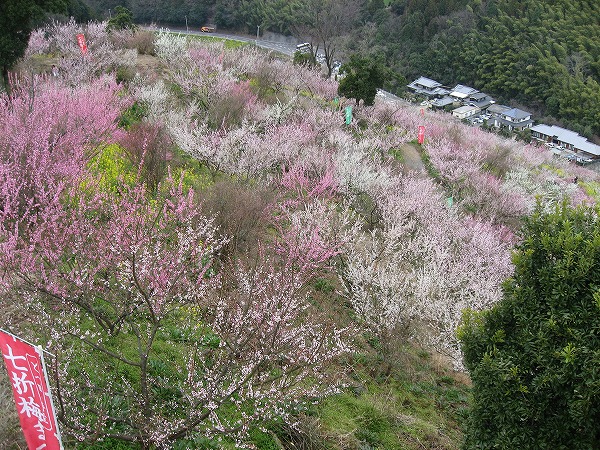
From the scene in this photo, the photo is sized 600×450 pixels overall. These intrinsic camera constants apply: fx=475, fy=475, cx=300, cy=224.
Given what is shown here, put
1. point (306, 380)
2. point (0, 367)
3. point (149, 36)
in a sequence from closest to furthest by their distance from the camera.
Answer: point (0, 367) → point (306, 380) → point (149, 36)

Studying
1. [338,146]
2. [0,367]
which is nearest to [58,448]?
[0,367]

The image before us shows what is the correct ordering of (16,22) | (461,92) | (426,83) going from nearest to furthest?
(16,22) < (461,92) < (426,83)

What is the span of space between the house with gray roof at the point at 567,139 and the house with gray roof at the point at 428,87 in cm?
1217

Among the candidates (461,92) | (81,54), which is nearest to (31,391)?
(81,54)

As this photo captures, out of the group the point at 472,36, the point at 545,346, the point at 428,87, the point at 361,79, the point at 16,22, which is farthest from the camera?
the point at 472,36

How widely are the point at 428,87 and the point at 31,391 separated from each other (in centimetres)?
6138

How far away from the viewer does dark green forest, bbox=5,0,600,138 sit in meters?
53.6

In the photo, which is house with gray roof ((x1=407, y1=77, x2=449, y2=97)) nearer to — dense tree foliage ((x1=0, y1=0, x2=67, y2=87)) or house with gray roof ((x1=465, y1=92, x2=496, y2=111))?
house with gray roof ((x1=465, y1=92, x2=496, y2=111))

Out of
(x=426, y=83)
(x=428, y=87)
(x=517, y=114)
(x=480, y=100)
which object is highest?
(x=426, y=83)

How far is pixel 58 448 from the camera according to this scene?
11.7 ft

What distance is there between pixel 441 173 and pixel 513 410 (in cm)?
1909

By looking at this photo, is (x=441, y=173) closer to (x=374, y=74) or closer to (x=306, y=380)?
(x=374, y=74)

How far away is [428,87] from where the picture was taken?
2330 inches

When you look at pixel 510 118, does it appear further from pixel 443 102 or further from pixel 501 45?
pixel 501 45
